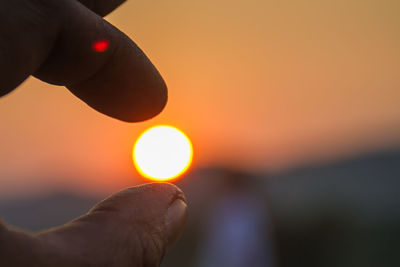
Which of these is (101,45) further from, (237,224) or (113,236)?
(237,224)

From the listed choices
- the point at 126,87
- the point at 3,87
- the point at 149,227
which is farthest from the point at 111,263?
the point at 126,87

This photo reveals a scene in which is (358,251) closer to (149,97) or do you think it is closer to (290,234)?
(290,234)

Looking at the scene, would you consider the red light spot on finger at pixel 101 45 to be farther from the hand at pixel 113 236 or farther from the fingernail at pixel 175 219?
the fingernail at pixel 175 219

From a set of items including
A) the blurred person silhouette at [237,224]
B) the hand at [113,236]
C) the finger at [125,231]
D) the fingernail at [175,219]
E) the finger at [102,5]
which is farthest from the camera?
the blurred person silhouette at [237,224]

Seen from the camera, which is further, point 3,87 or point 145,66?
point 145,66

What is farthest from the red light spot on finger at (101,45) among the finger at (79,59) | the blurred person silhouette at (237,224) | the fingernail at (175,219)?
the blurred person silhouette at (237,224)
